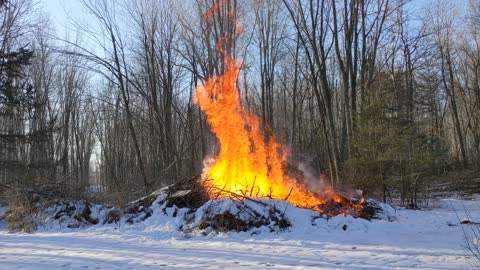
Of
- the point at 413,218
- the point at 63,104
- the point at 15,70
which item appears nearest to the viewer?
the point at 413,218

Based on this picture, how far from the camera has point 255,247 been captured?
9.09m

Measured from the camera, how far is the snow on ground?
728 centimetres

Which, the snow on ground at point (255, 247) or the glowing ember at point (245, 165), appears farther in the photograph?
the glowing ember at point (245, 165)

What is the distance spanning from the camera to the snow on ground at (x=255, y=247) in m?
7.28

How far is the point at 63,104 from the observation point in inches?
1569

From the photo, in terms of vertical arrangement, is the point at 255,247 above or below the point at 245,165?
below

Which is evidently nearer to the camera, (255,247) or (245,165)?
(255,247)

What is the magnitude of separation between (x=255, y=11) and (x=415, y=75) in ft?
58.4

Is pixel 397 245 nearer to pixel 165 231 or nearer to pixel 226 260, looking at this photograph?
pixel 226 260

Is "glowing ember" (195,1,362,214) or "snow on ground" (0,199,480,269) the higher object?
"glowing ember" (195,1,362,214)

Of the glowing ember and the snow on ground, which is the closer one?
the snow on ground

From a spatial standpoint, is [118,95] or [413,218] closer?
[413,218]

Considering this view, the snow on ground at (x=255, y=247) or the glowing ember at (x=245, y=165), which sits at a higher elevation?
the glowing ember at (x=245, y=165)

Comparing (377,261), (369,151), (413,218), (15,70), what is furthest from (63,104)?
(377,261)
